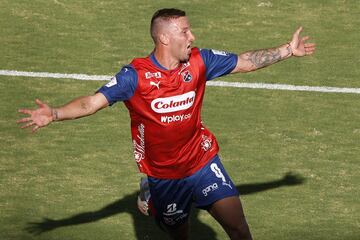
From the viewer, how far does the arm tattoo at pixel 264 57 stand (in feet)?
46.0

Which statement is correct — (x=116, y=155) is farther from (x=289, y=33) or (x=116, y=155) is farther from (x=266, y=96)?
(x=289, y=33)

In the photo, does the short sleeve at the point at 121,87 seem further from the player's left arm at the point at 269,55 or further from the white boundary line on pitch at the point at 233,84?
the white boundary line on pitch at the point at 233,84

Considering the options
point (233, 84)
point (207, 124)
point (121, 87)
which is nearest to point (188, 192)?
point (121, 87)

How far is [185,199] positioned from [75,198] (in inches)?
107

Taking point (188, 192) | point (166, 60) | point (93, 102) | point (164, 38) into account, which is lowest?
point (188, 192)

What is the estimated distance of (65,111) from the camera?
12.8 metres

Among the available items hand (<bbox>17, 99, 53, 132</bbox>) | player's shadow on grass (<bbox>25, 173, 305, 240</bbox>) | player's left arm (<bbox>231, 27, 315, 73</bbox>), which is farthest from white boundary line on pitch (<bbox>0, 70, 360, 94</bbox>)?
hand (<bbox>17, 99, 53, 132</bbox>)

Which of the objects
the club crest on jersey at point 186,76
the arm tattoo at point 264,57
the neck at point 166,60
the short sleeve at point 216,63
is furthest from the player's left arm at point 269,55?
the neck at point 166,60

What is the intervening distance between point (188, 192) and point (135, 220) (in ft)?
6.71

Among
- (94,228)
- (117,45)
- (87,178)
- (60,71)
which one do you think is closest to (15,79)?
(60,71)

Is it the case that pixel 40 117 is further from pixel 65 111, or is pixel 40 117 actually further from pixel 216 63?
pixel 216 63

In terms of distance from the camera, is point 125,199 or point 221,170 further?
point 125,199

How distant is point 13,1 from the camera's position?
901 inches

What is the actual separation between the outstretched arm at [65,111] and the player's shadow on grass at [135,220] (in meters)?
2.67
